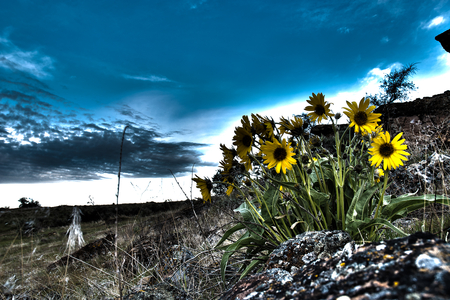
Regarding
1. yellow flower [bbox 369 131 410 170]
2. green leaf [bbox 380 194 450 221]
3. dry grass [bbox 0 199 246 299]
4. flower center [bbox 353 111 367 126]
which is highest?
flower center [bbox 353 111 367 126]

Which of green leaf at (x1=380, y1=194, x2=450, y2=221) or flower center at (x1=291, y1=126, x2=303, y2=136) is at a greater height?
flower center at (x1=291, y1=126, x2=303, y2=136)

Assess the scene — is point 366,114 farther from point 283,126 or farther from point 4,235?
point 4,235

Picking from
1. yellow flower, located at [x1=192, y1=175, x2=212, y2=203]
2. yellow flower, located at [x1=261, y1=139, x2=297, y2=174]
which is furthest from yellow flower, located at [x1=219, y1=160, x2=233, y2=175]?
yellow flower, located at [x1=261, y1=139, x2=297, y2=174]

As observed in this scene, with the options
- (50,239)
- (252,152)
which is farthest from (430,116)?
(50,239)

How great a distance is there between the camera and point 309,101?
2.16 meters

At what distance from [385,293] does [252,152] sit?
1618 millimetres

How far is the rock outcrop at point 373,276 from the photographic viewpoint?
0.62 m

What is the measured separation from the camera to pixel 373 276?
75 centimetres

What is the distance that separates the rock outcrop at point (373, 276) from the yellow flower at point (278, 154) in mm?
882

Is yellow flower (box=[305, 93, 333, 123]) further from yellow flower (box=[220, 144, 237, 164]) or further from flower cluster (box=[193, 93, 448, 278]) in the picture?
yellow flower (box=[220, 144, 237, 164])

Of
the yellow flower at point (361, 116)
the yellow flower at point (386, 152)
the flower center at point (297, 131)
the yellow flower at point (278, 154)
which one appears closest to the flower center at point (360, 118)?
the yellow flower at point (361, 116)

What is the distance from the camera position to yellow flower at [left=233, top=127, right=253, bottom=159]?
217 cm

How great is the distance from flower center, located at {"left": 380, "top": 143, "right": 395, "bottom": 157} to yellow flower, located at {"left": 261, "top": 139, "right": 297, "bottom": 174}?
0.75 m

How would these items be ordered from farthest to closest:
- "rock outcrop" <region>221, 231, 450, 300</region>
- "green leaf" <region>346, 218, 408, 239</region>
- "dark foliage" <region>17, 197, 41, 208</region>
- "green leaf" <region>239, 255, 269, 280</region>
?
"dark foliage" <region>17, 197, 41, 208</region>, "green leaf" <region>239, 255, 269, 280</region>, "green leaf" <region>346, 218, 408, 239</region>, "rock outcrop" <region>221, 231, 450, 300</region>
